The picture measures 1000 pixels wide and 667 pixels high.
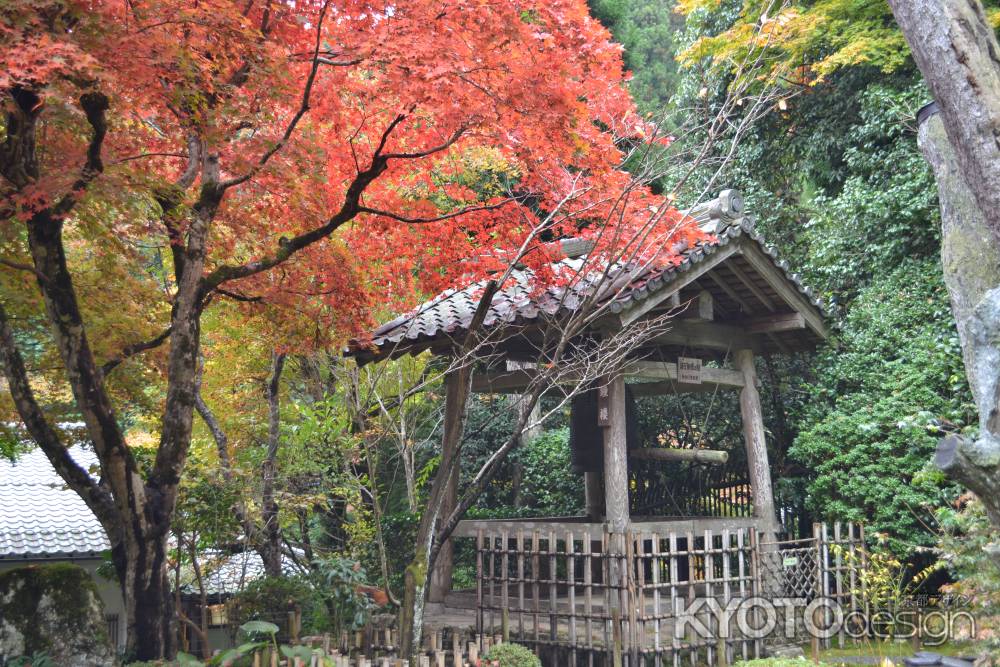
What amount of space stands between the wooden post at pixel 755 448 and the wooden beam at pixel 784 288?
0.88 meters

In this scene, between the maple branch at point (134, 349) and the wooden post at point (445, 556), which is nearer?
the maple branch at point (134, 349)

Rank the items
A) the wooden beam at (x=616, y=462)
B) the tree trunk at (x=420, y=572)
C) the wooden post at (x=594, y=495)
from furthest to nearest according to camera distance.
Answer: the wooden post at (x=594, y=495), the wooden beam at (x=616, y=462), the tree trunk at (x=420, y=572)

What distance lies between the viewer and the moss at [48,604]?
7.08m

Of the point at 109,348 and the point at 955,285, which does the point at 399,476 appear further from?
the point at 955,285

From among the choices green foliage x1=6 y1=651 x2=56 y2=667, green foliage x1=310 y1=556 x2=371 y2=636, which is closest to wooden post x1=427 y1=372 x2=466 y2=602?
green foliage x1=310 y1=556 x2=371 y2=636

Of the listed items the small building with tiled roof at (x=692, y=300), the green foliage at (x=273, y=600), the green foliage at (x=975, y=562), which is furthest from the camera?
the green foliage at (x=273, y=600)

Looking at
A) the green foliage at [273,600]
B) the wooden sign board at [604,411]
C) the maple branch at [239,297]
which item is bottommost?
the green foliage at [273,600]

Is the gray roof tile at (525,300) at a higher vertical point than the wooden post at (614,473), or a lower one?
higher

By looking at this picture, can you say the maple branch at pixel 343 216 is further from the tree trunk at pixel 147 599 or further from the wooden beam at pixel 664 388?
the wooden beam at pixel 664 388

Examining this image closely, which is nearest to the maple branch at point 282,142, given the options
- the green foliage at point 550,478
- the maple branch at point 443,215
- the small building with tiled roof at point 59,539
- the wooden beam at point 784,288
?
the maple branch at point 443,215

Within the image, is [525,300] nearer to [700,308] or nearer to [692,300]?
[692,300]

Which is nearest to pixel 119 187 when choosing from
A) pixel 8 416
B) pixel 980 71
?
pixel 8 416

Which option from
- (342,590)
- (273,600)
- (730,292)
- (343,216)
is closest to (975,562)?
(730,292)

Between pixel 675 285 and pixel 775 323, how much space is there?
7.58 feet
